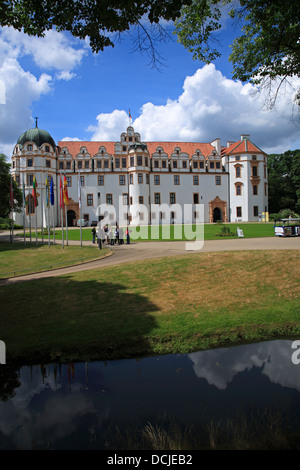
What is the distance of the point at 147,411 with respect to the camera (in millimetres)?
5477

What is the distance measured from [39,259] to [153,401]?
17.9 m

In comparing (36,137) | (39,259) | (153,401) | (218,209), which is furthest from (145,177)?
(153,401)

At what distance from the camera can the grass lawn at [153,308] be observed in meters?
8.34

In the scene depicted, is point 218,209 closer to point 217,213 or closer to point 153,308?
→ point 217,213

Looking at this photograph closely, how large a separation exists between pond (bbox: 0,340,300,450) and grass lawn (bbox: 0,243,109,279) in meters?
12.0

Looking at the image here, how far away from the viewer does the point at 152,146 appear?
220 feet

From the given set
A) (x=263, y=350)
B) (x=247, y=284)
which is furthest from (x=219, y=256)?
(x=263, y=350)

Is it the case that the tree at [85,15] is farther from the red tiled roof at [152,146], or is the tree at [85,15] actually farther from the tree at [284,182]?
the tree at [284,182]

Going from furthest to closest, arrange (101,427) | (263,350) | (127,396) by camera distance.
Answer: (263,350)
(127,396)
(101,427)

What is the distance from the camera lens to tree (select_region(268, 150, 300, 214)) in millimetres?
73125

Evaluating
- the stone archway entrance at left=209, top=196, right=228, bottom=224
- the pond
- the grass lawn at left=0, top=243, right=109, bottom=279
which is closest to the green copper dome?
the stone archway entrance at left=209, top=196, right=228, bottom=224

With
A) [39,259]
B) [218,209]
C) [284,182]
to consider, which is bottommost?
[39,259]

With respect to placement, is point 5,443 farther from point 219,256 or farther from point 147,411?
point 219,256

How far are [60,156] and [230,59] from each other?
181ft
